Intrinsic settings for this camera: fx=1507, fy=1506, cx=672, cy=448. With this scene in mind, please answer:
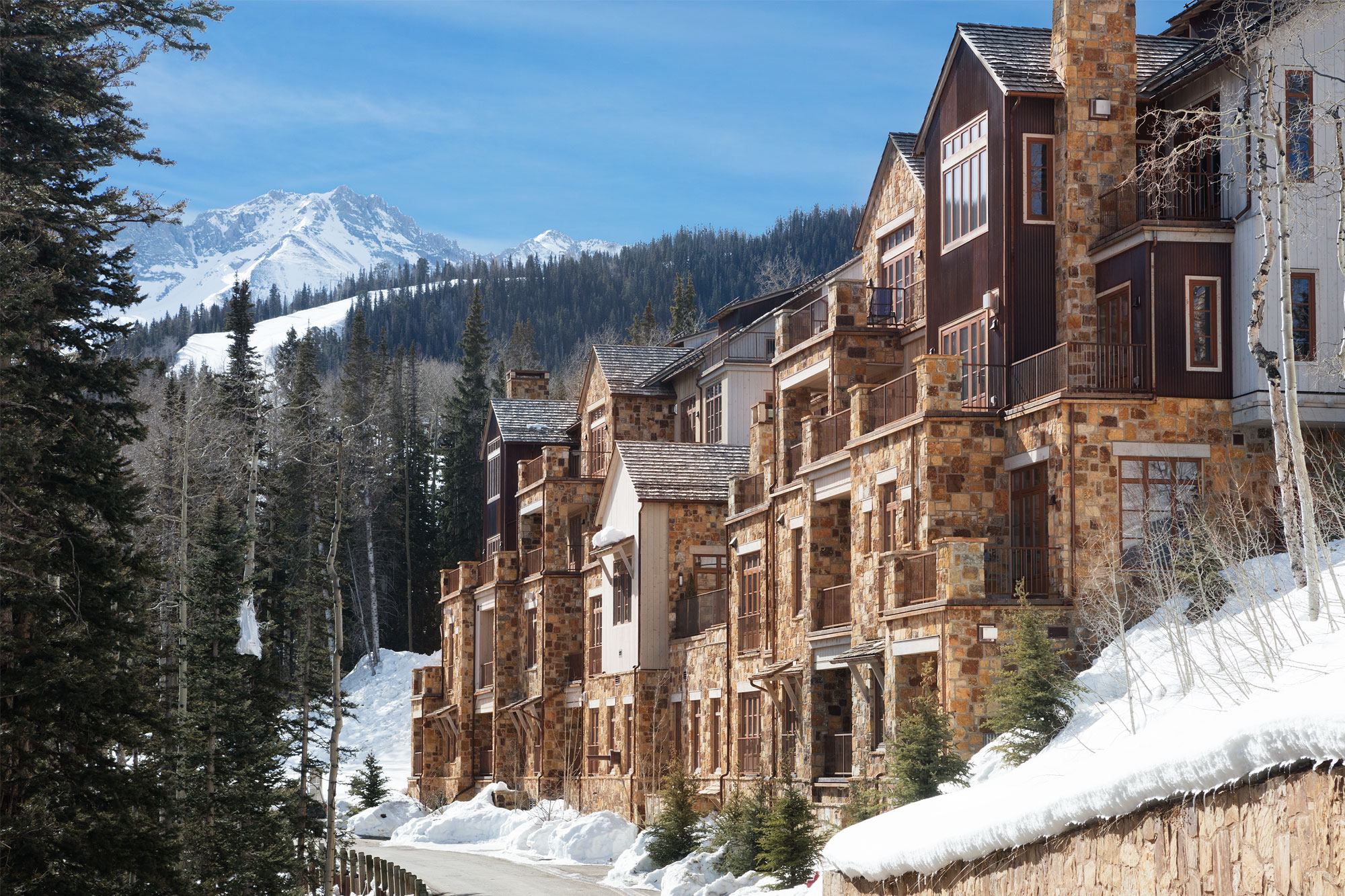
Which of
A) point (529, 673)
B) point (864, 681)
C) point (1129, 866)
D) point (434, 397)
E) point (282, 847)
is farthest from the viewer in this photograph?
point (434, 397)

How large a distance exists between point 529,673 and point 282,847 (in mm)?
17404

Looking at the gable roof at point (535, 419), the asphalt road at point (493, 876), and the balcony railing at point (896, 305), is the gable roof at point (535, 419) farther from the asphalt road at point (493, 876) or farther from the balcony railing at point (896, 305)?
the balcony railing at point (896, 305)

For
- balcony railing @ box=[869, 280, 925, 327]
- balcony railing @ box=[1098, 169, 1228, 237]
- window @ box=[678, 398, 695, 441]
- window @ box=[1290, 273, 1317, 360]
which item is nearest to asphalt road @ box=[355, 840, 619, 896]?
balcony railing @ box=[869, 280, 925, 327]

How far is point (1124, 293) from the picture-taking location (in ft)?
84.7

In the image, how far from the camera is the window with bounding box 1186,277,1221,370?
24.9 meters

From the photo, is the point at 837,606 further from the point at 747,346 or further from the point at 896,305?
the point at 747,346

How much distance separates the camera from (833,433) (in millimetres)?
31141

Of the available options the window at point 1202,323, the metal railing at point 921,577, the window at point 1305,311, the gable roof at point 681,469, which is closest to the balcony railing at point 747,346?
the gable roof at point 681,469

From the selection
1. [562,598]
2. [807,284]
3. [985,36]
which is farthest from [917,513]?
[562,598]

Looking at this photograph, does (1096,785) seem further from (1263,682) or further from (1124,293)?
(1124,293)

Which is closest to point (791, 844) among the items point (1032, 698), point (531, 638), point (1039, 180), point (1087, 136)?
point (1032, 698)

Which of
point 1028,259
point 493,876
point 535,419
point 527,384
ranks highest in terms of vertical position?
point 527,384

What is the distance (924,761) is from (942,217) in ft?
40.7

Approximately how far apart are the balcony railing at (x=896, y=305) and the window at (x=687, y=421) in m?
12.5
